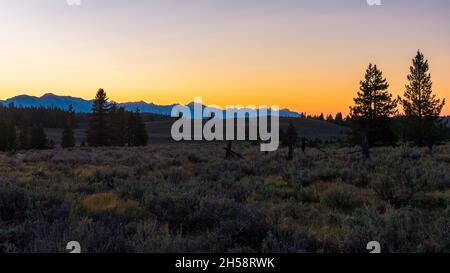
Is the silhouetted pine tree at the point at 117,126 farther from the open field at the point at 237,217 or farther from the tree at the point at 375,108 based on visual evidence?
the open field at the point at 237,217

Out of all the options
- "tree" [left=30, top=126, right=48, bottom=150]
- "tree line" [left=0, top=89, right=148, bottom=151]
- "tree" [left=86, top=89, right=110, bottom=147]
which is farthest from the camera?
"tree" [left=30, top=126, right=48, bottom=150]

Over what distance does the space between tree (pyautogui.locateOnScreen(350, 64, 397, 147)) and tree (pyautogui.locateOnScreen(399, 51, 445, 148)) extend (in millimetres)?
1768

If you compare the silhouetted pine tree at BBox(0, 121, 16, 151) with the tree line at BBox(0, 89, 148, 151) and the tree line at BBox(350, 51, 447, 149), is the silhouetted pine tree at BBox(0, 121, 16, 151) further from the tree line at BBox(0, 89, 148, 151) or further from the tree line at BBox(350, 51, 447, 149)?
the tree line at BBox(350, 51, 447, 149)

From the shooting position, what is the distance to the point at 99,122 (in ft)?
181

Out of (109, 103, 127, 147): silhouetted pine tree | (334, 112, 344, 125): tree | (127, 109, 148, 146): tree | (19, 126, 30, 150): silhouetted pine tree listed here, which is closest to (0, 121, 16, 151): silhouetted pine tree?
(19, 126, 30, 150): silhouetted pine tree

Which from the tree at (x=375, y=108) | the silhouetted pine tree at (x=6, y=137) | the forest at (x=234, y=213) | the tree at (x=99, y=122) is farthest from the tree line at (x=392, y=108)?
the silhouetted pine tree at (x=6, y=137)

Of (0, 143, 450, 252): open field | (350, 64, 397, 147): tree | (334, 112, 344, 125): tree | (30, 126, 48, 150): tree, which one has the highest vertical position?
(334, 112, 344, 125): tree

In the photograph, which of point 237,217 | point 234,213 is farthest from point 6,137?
point 237,217

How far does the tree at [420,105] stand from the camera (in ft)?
118

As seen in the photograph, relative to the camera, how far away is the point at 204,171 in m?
13.4

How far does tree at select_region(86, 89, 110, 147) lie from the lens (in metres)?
53.8

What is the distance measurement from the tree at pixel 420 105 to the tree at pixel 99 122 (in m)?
40.9

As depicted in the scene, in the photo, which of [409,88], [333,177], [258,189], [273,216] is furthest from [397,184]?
[409,88]
